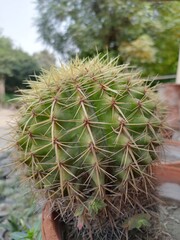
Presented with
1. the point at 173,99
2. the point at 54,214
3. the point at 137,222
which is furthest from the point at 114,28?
the point at 137,222

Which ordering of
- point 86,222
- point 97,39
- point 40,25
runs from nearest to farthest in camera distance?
point 86,222, point 97,39, point 40,25

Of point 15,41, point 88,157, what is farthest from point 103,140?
point 15,41

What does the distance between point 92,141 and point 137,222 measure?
0.91 ft

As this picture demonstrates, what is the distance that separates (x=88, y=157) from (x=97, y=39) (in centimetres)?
581

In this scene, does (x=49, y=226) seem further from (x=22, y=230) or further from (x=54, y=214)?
(x=22, y=230)

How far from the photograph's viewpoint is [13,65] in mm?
8602

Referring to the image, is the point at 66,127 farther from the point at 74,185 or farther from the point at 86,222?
the point at 86,222

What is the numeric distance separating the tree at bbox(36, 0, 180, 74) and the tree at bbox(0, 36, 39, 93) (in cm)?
160

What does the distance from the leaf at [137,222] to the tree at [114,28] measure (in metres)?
4.88

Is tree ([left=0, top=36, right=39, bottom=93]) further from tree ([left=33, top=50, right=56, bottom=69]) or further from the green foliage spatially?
the green foliage

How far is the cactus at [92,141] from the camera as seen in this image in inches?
32.8

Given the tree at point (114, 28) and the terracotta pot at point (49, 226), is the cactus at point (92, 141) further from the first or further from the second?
the tree at point (114, 28)

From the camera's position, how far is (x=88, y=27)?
21.0 feet

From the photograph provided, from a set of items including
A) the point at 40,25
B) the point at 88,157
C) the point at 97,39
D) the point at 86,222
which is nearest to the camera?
the point at 88,157
